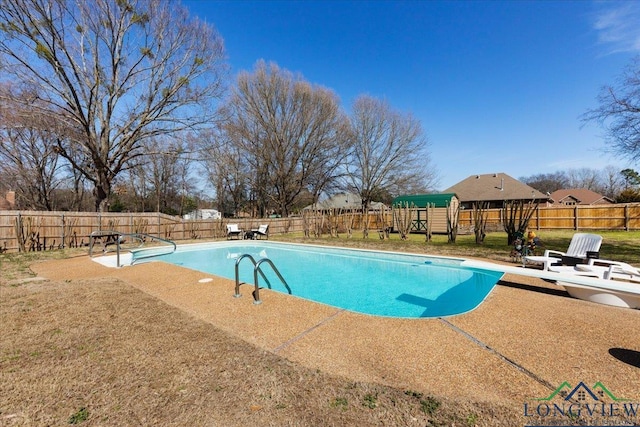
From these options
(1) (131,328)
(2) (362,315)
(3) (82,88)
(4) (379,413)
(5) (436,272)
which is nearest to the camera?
(4) (379,413)

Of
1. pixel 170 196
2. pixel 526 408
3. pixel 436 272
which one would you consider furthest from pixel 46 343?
pixel 170 196

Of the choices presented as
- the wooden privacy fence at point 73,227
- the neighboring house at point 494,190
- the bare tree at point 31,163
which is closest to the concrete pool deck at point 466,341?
the wooden privacy fence at point 73,227

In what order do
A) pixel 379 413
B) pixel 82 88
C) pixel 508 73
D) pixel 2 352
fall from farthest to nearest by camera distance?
pixel 508 73, pixel 82 88, pixel 2 352, pixel 379 413

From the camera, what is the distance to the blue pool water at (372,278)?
18.2 feet

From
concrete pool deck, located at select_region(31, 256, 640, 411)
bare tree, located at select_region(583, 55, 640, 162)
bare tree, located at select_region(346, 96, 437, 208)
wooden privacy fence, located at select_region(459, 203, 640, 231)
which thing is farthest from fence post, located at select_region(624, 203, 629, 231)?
concrete pool deck, located at select_region(31, 256, 640, 411)

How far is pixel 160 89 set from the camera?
1458 centimetres

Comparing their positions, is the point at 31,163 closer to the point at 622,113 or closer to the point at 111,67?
the point at 111,67

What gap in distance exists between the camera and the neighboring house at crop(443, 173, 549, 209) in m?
25.7

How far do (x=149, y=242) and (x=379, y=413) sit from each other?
14888mm

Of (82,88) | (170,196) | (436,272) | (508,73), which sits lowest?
(436,272)

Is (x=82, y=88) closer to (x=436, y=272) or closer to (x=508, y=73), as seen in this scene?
(x=436, y=272)

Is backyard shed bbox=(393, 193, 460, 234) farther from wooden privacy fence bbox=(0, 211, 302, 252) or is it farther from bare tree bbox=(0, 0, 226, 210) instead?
bare tree bbox=(0, 0, 226, 210)

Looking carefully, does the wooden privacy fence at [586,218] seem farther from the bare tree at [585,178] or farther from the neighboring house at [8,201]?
the bare tree at [585,178]

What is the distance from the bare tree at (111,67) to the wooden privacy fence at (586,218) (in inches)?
741
